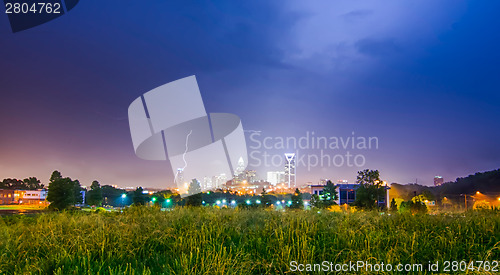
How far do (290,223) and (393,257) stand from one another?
7.83 ft

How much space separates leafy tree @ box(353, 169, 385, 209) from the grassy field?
73.4 ft

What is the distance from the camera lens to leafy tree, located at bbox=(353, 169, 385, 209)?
3409cm

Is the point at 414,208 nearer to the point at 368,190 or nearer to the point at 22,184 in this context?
the point at 368,190

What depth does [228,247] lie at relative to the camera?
5941mm

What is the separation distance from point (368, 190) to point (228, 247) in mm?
33159

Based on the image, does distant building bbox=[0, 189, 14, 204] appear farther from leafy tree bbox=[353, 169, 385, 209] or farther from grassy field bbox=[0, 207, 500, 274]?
grassy field bbox=[0, 207, 500, 274]

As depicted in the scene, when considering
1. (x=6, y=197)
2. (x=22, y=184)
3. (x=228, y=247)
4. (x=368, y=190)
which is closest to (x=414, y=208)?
(x=368, y=190)

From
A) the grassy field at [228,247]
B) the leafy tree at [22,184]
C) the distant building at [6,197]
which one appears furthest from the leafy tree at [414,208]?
the leafy tree at [22,184]

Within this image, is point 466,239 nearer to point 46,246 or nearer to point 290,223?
point 290,223

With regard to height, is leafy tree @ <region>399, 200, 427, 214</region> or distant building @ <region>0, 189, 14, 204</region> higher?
leafy tree @ <region>399, 200, 427, 214</region>

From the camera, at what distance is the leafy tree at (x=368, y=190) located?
112ft

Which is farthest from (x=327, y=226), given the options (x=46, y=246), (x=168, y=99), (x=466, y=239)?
(x=168, y=99)

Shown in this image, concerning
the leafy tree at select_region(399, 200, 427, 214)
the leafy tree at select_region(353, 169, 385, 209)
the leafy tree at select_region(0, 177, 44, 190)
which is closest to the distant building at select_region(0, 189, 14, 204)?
the leafy tree at select_region(0, 177, 44, 190)

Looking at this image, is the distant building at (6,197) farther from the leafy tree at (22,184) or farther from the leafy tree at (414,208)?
the leafy tree at (414,208)
